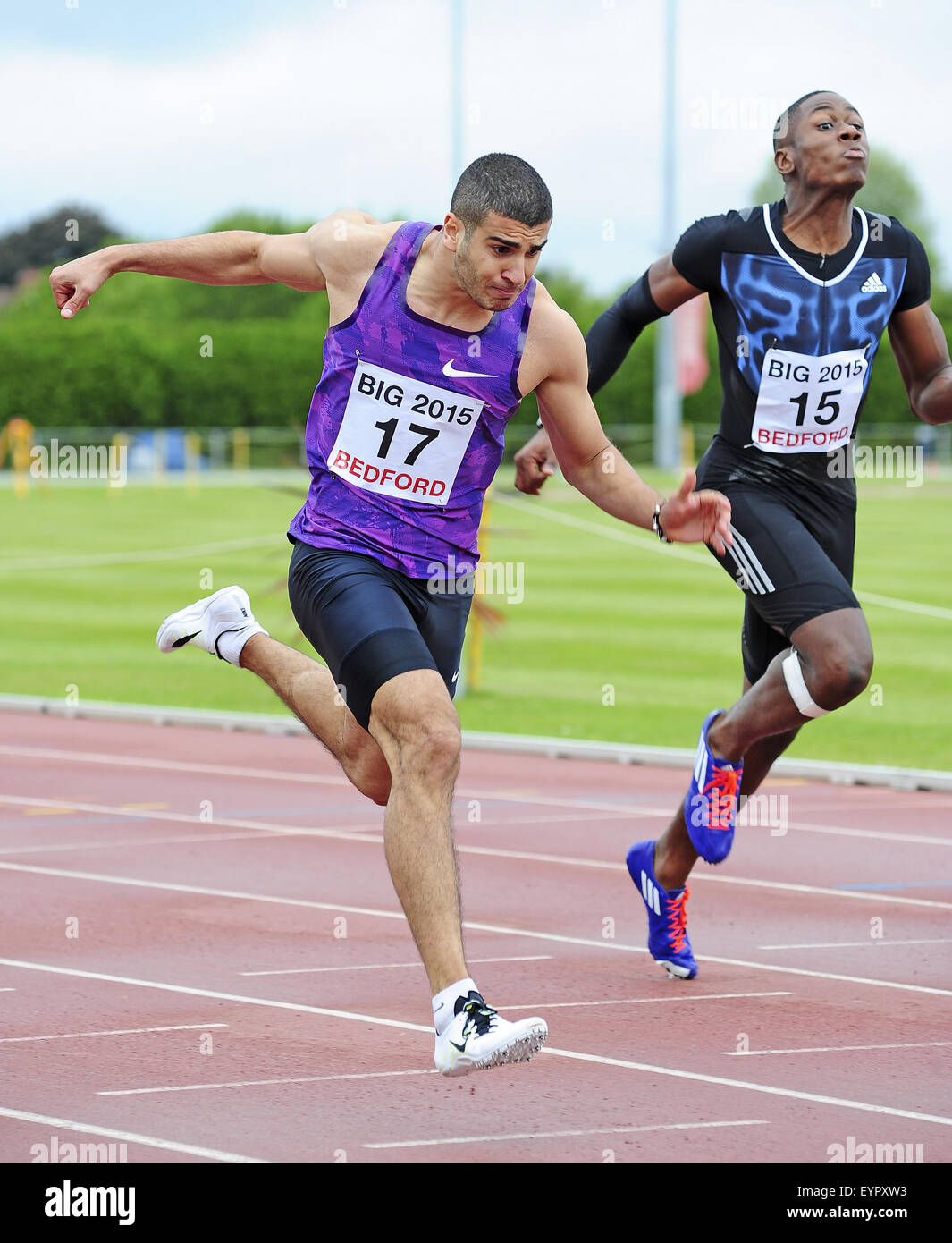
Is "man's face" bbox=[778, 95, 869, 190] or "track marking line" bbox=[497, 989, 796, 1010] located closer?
"track marking line" bbox=[497, 989, 796, 1010]

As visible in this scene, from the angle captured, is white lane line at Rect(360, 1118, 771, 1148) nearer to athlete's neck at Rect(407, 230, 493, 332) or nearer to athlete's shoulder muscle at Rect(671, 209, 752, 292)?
athlete's neck at Rect(407, 230, 493, 332)

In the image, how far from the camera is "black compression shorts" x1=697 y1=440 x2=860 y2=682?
5.91 m

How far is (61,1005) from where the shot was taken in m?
5.62

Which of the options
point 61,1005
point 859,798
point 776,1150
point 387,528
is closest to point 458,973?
point 776,1150

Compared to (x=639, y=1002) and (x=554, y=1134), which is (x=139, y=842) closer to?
(x=639, y=1002)

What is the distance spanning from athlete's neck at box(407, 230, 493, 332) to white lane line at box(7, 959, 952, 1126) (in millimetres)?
1895

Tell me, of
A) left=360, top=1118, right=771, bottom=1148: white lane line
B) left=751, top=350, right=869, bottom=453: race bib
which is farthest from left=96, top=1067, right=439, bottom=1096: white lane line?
left=751, top=350, right=869, bottom=453: race bib

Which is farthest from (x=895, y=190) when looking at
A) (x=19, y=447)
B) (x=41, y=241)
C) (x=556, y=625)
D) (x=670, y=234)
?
(x=556, y=625)

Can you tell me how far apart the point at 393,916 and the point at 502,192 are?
298 centimetres

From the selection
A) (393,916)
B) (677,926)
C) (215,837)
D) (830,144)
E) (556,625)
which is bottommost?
(556,625)

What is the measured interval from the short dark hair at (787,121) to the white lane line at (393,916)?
2551 mm

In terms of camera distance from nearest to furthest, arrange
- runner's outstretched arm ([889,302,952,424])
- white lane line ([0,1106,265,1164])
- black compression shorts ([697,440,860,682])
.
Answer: white lane line ([0,1106,265,1164])
black compression shorts ([697,440,860,682])
runner's outstretched arm ([889,302,952,424])

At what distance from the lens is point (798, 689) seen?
19.1ft

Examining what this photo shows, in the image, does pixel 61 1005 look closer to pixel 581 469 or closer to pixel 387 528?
pixel 387 528
